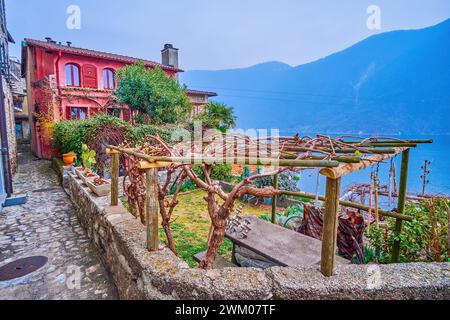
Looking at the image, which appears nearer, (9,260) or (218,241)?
(218,241)

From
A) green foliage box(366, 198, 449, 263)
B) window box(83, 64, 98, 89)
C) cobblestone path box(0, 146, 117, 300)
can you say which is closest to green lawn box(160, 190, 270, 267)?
cobblestone path box(0, 146, 117, 300)

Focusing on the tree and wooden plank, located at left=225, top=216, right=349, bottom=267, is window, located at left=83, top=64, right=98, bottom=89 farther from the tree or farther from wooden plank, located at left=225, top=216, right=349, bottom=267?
wooden plank, located at left=225, top=216, right=349, bottom=267

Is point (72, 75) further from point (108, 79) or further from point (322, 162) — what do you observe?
point (322, 162)

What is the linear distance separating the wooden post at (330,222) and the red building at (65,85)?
46.2 feet

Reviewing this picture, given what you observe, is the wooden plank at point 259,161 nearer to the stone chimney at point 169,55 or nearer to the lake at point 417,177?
the lake at point 417,177

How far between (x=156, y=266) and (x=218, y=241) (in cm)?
91

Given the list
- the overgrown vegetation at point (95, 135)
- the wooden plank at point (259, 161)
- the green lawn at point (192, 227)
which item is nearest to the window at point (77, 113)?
the overgrown vegetation at point (95, 135)

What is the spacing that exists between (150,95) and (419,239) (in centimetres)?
1354

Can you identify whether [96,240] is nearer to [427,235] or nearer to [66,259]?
[66,259]

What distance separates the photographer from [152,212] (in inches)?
106

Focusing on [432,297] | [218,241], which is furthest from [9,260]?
[432,297]

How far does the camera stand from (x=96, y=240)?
4.20 metres

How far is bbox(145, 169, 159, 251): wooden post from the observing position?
2.68 meters

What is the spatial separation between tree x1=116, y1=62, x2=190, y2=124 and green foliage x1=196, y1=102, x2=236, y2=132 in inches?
65.8
